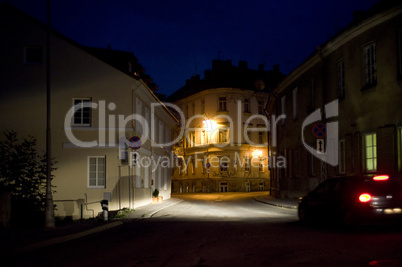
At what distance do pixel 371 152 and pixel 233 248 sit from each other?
11.9 meters

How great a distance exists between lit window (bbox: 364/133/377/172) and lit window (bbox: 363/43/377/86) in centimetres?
220

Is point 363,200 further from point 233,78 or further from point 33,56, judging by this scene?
point 233,78

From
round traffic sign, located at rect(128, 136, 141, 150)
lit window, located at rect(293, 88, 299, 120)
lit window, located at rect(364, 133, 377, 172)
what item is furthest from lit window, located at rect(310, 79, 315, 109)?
round traffic sign, located at rect(128, 136, 141, 150)

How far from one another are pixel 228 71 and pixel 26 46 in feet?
129

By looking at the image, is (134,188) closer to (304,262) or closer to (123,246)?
(123,246)

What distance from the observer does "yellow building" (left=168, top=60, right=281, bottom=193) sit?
5756 centimetres

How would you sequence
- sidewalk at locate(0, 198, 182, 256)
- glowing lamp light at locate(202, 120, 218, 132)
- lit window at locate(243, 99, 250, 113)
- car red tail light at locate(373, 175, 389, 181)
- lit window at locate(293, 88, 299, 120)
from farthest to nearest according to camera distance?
lit window at locate(243, 99, 250, 113)
glowing lamp light at locate(202, 120, 218, 132)
lit window at locate(293, 88, 299, 120)
car red tail light at locate(373, 175, 389, 181)
sidewalk at locate(0, 198, 182, 256)

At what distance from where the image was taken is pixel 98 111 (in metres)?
26.2

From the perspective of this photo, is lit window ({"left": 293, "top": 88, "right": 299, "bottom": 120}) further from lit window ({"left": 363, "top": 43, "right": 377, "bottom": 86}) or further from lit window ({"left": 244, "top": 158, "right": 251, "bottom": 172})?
lit window ({"left": 244, "top": 158, "right": 251, "bottom": 172})

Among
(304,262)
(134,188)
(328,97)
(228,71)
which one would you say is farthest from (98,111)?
(228,71)

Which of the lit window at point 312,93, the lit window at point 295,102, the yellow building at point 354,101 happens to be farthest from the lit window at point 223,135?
the lit window at point 312,93

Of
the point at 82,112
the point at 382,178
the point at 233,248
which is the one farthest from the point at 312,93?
the point at 233,248

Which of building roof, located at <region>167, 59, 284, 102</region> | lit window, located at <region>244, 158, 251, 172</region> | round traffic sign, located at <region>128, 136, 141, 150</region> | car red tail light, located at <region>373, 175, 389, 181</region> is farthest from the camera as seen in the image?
building roof, located at <region>167, 59, 284, 102</region>

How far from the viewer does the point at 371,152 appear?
19.9 metres
